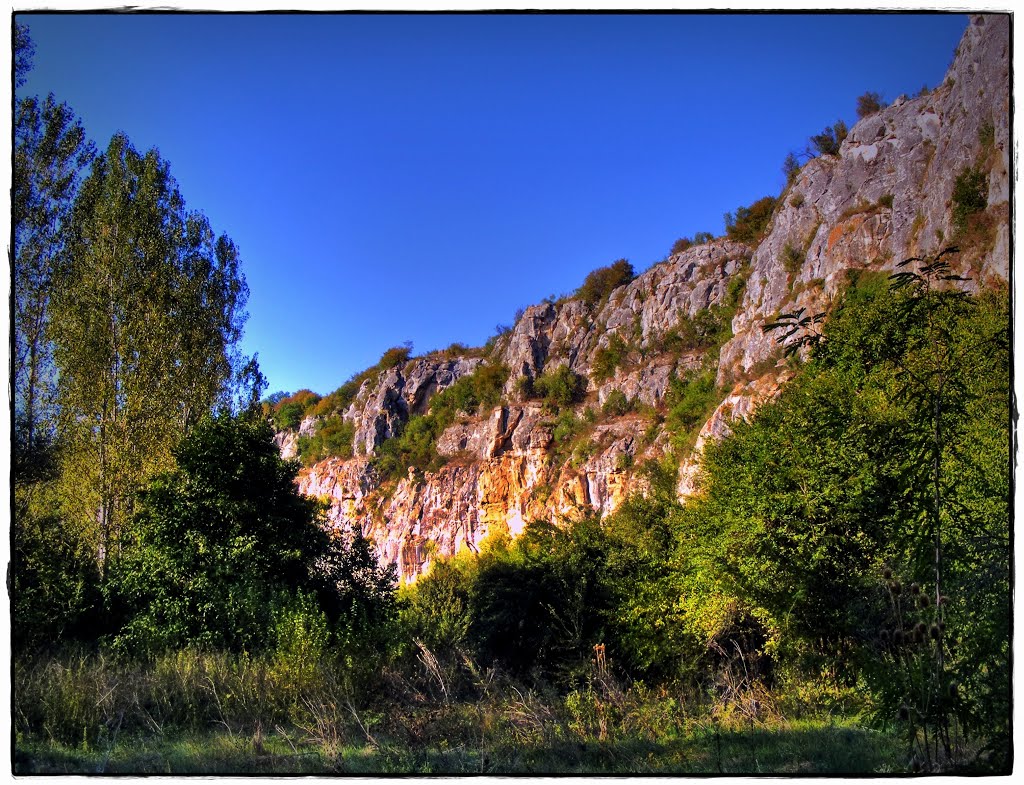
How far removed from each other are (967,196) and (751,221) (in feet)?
138

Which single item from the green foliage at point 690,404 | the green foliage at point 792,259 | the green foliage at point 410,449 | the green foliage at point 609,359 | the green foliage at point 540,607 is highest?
the green foliage at point 792,259

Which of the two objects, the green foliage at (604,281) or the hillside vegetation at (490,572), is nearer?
the hillside vegetation at (490,572)

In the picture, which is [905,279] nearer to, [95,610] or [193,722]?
[193,722]

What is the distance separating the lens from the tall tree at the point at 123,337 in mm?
12852

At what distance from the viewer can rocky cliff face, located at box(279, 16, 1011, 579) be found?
31.5 metres

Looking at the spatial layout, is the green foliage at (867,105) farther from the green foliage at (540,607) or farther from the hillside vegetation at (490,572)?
the green foliage at (540,607)

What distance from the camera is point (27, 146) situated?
33.1 feet

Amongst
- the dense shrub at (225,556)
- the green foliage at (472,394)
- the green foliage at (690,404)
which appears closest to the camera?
the dense shrub at (225,556)

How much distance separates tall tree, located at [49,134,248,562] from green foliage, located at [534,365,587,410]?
49928 mm

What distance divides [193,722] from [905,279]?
20.8 feet

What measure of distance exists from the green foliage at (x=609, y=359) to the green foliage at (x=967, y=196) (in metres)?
38.8

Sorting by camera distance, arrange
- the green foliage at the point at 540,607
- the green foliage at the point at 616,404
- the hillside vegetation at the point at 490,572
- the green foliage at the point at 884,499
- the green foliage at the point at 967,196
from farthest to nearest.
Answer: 1. the green foliage at the point at 616,404
2. the green foliage at the point at 967,196
3. the green foliage at the point at 540,607
4. the hillside vegetation at the point at 490,572
5. the green foliage at the point at 884,499

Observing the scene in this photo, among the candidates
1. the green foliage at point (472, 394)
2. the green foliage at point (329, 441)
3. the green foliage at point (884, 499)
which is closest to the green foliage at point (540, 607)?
the green foliage at point (884, 499)

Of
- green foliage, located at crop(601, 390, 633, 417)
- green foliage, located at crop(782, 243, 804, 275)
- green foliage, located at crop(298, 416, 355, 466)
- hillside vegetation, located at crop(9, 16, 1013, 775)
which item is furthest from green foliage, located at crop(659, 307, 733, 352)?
green foliage, located at crop(298, 416, 355, 466)
